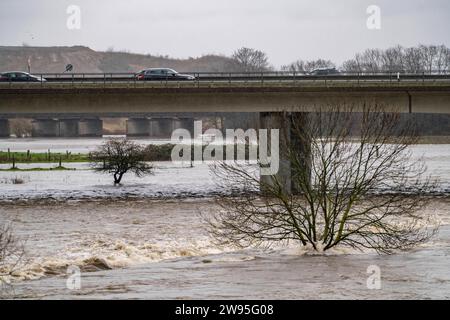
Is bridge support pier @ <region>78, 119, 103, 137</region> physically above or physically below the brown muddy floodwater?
above

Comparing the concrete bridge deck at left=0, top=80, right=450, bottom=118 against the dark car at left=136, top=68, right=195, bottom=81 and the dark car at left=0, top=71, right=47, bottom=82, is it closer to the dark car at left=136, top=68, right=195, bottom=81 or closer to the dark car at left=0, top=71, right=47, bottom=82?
the dark car at left=136, top=68, right=195, bottom=81

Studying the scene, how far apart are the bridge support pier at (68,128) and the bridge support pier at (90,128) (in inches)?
158

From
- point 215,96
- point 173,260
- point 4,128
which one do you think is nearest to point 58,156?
point 215,96

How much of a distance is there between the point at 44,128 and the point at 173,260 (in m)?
113

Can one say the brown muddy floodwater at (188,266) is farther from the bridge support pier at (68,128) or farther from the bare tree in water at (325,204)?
the bridge support pier at (68,128)

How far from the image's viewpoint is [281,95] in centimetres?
6844

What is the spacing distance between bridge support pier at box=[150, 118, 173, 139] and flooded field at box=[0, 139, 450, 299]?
269ft

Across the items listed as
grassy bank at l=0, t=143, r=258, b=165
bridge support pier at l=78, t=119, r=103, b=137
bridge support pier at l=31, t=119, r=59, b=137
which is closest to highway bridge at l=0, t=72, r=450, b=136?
grassy bank at l=0, t=143, r=258, b=165

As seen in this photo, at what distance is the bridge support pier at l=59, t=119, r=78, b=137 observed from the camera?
151 metres

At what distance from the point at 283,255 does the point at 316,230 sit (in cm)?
249
